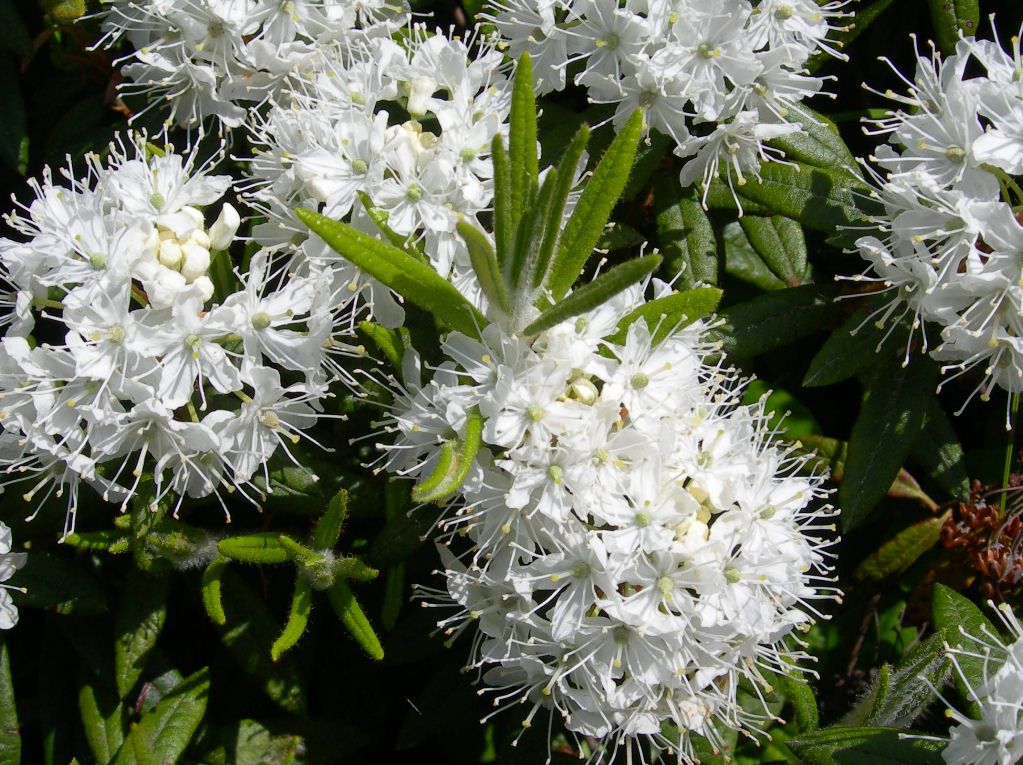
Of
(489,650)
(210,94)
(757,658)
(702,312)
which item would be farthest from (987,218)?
(210,94)

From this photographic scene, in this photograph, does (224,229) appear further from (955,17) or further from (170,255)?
Answer: (955,17)

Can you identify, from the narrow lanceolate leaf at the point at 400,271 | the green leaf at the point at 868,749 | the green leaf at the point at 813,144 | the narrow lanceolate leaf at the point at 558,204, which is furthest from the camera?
the green leaf at the point at 813,144

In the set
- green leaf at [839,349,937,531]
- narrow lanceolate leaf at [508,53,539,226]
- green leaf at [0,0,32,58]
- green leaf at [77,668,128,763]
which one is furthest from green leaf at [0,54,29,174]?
green leaf at [839,349,937,531]

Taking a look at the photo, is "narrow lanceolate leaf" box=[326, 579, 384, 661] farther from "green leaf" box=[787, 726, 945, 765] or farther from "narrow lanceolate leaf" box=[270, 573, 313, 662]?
"green leaf" box=[787, 726, 945, 765]

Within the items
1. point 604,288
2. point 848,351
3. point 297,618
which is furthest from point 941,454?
point 297,618

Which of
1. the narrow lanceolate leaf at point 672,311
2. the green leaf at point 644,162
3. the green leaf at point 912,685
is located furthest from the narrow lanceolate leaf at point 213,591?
the green leaf at point 912,685

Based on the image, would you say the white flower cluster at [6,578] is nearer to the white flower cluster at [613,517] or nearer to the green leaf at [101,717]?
the green leaf at [101,717]
